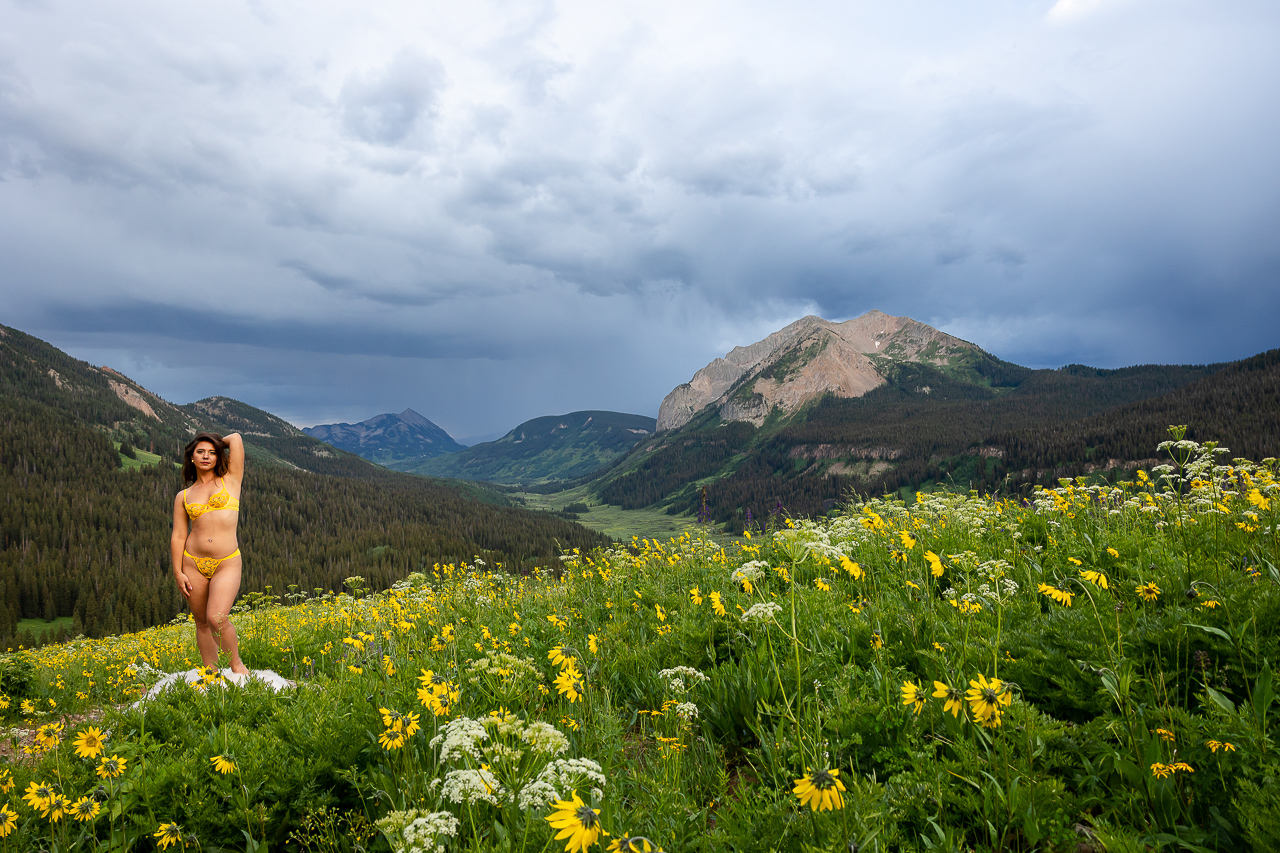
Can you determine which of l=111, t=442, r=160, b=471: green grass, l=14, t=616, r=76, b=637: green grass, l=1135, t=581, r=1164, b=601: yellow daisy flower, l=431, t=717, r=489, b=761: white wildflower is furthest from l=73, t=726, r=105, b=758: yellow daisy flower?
l=111, t=442, r=160, b=471: green grass

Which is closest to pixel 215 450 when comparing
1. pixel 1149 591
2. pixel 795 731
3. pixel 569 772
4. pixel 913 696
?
pixel 569 772

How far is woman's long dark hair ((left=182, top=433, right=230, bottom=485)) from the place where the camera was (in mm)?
8625

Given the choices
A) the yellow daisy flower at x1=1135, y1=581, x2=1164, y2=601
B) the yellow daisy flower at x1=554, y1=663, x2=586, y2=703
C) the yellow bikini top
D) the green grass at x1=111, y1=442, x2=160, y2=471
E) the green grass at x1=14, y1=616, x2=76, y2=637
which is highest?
the green grass at x1=111, y1=442, x2=160, y2=471

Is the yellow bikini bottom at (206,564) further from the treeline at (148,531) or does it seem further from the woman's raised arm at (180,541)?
the treeline at (148,531)

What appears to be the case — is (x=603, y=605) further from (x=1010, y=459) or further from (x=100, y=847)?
(x=1010, y=459)

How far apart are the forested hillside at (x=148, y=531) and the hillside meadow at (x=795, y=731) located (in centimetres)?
6702

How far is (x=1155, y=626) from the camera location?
4176 millimetres

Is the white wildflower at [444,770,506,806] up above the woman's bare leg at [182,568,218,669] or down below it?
above

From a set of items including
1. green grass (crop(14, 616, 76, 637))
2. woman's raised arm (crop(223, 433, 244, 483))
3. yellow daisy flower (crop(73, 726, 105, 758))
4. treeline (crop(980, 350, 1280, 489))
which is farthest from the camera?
treeline (crop(980, 350, 1280, 489))

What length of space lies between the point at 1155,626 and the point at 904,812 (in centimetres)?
287

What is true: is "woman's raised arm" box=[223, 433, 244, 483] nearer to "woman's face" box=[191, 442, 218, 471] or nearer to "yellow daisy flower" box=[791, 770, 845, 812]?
"woman's face" box=[191, 442, 218, 471]

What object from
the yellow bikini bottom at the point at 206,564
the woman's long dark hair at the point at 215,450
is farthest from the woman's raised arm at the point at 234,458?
the yellow bikini bottom at the point at 206,564

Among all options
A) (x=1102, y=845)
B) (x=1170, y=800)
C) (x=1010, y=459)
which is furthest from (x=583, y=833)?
(x=1010, y=459)

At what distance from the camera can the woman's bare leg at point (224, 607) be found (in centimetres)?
777
